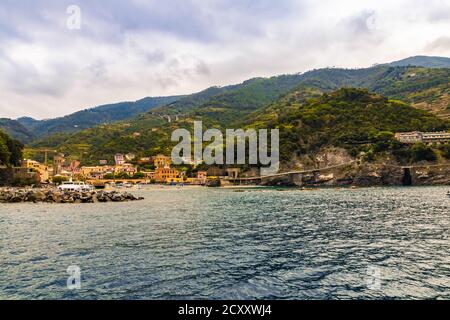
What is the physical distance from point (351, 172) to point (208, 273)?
13469 centimetres

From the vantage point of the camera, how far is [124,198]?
81.9 metres

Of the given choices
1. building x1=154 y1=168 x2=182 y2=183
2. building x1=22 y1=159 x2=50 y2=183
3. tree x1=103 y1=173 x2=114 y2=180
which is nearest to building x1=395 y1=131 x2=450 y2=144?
building x1=154 y1=168 x2=182 y2=183

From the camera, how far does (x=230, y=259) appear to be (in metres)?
23.3

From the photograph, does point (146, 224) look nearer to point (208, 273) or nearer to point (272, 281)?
point (208, 273)

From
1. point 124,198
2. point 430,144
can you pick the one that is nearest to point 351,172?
point 430,144

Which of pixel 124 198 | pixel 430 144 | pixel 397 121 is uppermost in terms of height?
pixel 397 121

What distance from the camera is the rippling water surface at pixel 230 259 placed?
1722 centimetres

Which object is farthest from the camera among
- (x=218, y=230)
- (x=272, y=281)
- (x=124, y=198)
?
(x=124, y=198)

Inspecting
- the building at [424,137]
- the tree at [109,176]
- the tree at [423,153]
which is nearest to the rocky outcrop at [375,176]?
the tree at [423,153]

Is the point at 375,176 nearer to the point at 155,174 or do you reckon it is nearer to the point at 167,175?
the point at 167,175

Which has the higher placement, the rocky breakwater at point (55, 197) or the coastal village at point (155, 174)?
the coastal village at point (155, 174)

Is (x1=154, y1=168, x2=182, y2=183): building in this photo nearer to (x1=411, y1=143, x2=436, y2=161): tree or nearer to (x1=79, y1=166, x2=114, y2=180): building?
(x1=79, y1=166, x2=114, y2=180): building

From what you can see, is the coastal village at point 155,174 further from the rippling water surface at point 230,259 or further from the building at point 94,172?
the rippling water surface at point 230,259

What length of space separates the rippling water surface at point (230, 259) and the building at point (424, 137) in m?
124
